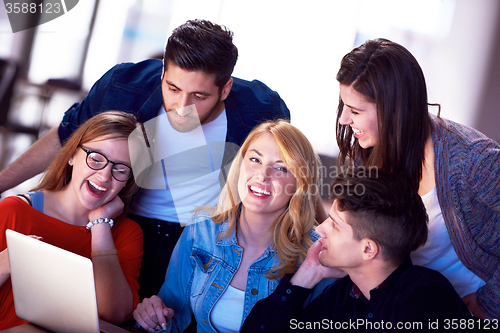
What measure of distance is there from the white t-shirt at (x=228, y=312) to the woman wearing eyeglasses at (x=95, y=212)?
0.29m

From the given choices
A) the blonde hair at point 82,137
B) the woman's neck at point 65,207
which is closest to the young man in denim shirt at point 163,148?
the blonde hair at point 82,137

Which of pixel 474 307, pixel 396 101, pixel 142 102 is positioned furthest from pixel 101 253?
pixel 474 307

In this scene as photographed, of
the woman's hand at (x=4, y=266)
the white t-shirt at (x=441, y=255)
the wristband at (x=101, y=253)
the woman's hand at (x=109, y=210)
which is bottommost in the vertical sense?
the wristband at (x=101, y=253)

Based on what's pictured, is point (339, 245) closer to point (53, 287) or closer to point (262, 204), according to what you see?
point (262, 204)

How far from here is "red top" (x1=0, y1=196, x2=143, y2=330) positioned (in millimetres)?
1421

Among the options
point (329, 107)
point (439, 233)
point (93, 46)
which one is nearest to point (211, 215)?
point (439, 233)

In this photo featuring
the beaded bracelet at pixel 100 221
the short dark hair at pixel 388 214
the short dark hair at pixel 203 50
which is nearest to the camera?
the short dark hair at pixel 388 214

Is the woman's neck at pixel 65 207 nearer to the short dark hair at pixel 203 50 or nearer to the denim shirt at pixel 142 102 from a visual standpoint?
the denim shirt at pixel 142 102

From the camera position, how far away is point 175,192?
1.90 meters

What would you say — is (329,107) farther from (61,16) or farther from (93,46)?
(61,16)

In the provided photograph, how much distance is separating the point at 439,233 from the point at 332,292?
374 mm

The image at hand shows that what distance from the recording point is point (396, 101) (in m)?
1.30

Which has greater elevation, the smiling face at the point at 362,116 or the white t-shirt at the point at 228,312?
the smiling face at the point at 362,116

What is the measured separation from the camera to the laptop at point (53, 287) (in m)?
1.06
